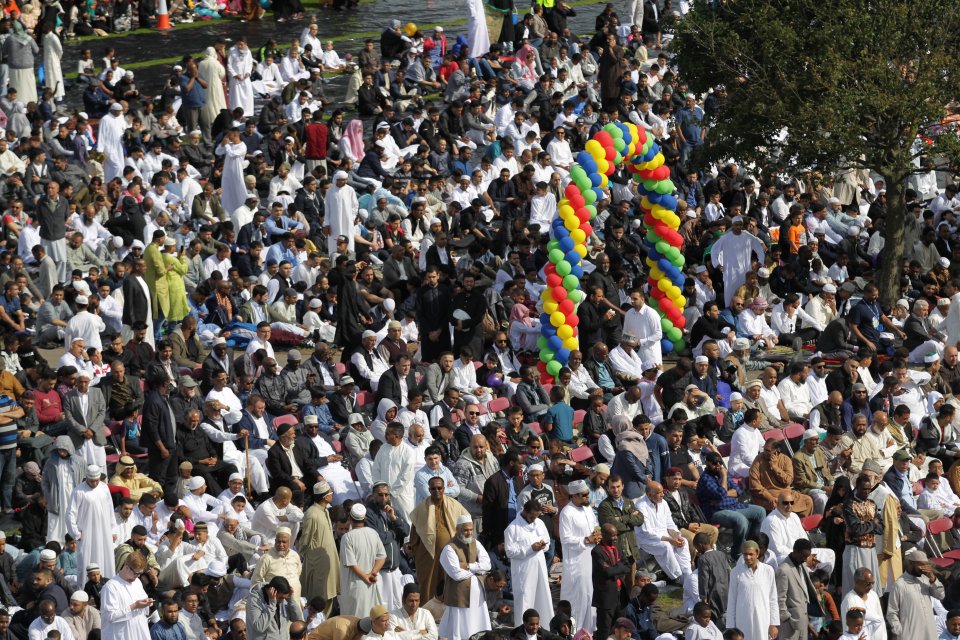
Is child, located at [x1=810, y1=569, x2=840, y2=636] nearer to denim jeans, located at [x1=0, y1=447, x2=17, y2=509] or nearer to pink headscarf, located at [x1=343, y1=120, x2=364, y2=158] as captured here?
denim jeans, located at [x1=0, y1=447, x2=17, y2=509]

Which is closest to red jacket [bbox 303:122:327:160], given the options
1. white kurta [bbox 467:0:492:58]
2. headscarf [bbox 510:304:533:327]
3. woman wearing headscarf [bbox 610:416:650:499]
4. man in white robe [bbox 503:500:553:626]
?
headscarf [bbox 510:304:533:327]

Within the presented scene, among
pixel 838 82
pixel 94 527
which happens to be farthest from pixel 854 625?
pixel 838 82

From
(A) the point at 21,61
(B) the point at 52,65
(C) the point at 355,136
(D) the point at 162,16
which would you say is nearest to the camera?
(C) the point at 355,136

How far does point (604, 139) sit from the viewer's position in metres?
22.1

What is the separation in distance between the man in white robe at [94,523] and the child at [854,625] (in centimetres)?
669

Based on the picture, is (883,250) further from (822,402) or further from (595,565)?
(595,565)

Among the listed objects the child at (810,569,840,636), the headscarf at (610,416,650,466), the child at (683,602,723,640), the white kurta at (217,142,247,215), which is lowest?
the child at (810,569,840,636)

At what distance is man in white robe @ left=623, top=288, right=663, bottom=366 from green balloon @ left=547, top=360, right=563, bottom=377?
101 cm

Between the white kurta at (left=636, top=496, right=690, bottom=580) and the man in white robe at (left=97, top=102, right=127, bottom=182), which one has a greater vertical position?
the man in white robe at (left=97, top=102, right=127, bottom=182)

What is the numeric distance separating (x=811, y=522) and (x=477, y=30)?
1748 centimetres

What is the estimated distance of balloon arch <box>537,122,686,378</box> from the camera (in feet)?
71.1

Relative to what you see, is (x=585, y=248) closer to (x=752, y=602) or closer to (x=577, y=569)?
(x=577, y=569)

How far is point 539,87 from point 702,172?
4536 mm

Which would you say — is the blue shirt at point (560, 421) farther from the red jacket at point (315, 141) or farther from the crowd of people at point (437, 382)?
the red jacket at point (315, 141)
